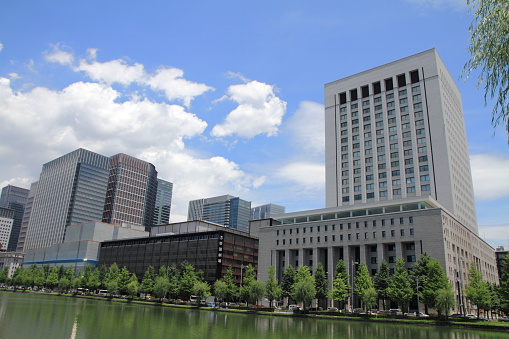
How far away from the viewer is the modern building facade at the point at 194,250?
12656 cm

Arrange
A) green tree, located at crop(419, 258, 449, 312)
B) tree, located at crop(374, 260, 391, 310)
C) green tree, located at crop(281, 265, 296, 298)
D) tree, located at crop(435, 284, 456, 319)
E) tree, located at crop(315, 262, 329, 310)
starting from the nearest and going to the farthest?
tree, located at crop(435, 284, 456, 319) < green tree, located at crop(419, 258, 449, 312) < tree, located at crop(374, 260, 391, 310) < tree, located at crop(315, 262, 329, 310) < green tree, located at crop(281, 265, 296, 298)

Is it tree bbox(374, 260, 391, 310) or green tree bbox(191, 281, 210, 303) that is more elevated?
tree bbox(374, 260, 391, 310)

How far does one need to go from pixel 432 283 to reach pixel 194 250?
81.2 metres

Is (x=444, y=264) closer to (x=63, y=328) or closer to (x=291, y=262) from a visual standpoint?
(x=291, y=262)

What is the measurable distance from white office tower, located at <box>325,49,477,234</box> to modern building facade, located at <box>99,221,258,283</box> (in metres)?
35.3

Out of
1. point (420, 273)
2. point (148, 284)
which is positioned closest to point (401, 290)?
point (420, 273)

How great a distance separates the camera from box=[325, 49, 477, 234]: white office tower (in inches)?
4402

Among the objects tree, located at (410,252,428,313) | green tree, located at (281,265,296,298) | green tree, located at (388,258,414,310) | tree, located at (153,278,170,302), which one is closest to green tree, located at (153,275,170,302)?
tree, located at (153,278,170,302)

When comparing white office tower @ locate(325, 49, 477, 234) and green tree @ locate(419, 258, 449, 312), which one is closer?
green tree @ locate(419, 258, 449, 312)

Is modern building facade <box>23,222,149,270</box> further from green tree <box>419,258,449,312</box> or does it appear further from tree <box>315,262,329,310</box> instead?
green tree <box>419,258,449,312</box>

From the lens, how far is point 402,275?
7775cm

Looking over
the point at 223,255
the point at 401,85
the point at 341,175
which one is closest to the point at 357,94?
the point at 401,85

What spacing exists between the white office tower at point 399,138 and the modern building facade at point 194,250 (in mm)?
35329

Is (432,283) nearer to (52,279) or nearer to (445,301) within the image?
(445,301)
